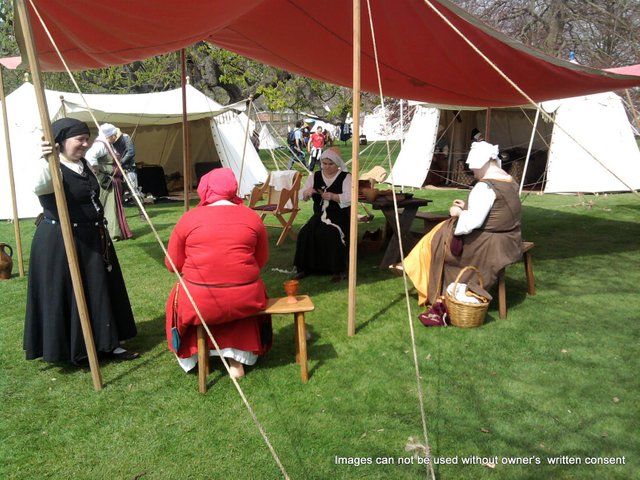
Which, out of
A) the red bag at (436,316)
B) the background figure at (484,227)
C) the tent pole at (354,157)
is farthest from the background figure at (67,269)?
the background figure at (484,227)

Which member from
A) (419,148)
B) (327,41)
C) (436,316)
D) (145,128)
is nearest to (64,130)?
(327,41)

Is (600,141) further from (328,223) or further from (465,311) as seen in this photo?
(465,311)

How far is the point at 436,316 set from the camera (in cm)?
383

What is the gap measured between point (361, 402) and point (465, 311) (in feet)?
4.07

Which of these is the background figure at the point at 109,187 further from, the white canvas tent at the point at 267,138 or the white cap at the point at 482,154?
the white canvas tent at the point at 267,138

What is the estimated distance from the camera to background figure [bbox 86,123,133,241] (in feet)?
22.4

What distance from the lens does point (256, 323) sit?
3055 mm

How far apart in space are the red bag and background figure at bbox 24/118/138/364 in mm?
2147

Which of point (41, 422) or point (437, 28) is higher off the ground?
point (437, 28)

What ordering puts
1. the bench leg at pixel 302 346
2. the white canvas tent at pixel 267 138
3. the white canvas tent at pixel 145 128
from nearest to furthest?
the bench leg at pixel 302 346
the white canvas tent at pixel 145 128
the white canvas tent at pixel 267 138

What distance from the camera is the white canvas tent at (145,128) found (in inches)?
342

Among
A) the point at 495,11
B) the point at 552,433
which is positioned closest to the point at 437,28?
the point at 552,433

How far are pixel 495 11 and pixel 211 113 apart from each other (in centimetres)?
876

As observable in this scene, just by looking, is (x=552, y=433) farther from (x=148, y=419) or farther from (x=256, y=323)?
(x=148, y=419)
